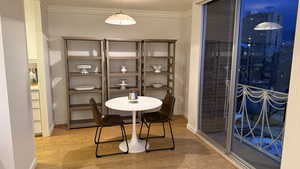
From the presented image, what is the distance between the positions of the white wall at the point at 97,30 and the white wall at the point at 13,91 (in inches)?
64.2

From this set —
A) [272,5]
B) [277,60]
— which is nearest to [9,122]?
[277,60]

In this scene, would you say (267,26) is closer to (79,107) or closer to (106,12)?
(106,12)

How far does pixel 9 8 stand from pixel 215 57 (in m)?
2.70

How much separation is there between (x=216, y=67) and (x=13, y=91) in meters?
2.68

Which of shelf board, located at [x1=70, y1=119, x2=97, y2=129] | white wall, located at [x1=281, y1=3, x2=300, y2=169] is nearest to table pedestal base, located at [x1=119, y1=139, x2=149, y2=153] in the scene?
shelf board, located at [x1=70, y1=119, x2=97, y2=129]

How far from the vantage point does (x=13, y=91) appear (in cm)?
198

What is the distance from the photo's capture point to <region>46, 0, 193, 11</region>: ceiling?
354 centimetres

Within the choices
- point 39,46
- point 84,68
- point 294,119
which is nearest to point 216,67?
point 294,119

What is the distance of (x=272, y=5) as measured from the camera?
2238mm

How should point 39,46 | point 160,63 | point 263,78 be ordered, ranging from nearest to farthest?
point 263,78, point 39,46, point 160,63

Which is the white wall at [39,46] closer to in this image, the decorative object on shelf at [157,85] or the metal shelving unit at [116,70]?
the metal shelving unit at [116,70]

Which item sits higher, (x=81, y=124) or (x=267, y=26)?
(x=267, y=26)

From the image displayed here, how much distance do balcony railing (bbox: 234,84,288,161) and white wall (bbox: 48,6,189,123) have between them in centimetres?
197

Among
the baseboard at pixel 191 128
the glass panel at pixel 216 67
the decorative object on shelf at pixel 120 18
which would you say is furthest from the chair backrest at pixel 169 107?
the decorative object on shelf at pixel 120 18
